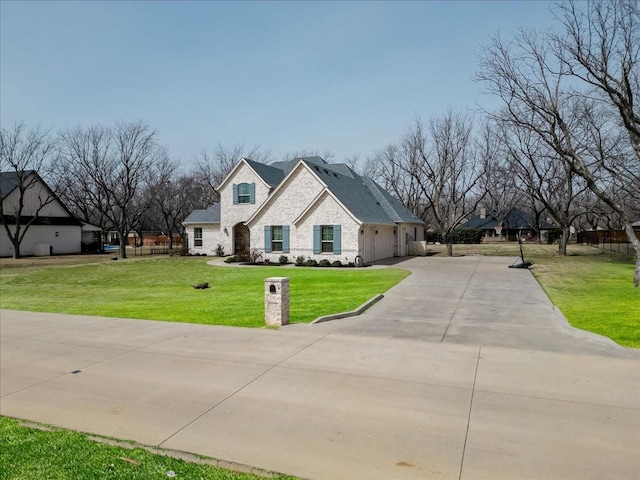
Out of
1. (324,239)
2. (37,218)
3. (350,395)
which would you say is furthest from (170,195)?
(350,395)

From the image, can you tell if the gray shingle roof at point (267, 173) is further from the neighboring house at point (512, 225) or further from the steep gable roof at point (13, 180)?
the neighboring house at point (512, 225)

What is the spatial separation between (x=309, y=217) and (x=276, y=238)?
3.12 metres

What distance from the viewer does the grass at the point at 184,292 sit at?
12.9 m

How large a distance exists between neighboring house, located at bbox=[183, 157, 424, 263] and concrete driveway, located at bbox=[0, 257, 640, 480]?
17.9 metres

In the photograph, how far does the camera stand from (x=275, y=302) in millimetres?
10797

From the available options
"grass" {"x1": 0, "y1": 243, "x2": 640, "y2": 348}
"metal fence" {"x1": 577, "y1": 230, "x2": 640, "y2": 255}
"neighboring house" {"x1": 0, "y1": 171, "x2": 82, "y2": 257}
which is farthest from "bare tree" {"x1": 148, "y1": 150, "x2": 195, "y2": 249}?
"metal fence" {"x1": 577, "y1": 230, "x2": 640, "y2": 255}

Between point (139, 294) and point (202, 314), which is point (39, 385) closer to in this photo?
point (202, 314)

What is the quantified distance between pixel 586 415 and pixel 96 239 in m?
55.0

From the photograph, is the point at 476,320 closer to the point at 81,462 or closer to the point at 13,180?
the point at 81,462

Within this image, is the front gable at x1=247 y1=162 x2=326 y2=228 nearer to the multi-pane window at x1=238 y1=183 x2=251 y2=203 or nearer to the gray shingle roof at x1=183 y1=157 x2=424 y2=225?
the gray shingle roof at x1=183 y1=157 x2=424 y2=225

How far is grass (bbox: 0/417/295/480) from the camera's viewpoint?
4195 millimetres

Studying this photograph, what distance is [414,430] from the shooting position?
5180 millimetres

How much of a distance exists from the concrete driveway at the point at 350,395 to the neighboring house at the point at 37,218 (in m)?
38.4

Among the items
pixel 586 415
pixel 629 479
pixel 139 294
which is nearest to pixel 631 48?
pixel 586 415
